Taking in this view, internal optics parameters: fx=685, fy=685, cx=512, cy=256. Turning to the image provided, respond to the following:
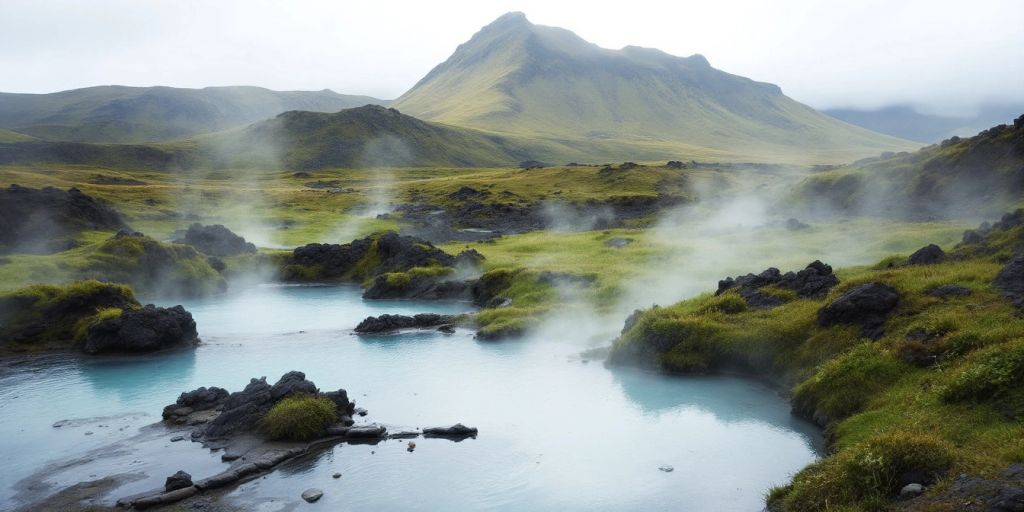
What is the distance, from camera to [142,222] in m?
128

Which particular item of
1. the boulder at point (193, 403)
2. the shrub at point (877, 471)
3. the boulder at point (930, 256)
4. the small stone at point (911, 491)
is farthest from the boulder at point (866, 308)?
the boulder at point (193, 403)

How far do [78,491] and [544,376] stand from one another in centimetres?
2529

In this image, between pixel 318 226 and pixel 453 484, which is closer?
pixel 453 484

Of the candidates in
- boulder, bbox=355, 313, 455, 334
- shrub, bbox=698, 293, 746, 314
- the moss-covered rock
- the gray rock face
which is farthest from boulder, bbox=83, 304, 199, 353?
shrub, bbox=698, 293, 746, 314

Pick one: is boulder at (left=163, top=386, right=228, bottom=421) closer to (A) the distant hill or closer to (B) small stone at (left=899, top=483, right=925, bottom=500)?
(B) small stone at (left=899, top=483, right=925, bottom=500)

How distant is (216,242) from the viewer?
98.9 m

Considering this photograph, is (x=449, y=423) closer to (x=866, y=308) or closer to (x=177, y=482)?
(x=177, y=482)

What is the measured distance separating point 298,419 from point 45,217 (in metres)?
91.3

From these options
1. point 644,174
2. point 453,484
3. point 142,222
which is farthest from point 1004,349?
point 644,174

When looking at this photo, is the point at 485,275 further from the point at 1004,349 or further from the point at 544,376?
the point at 1004,349

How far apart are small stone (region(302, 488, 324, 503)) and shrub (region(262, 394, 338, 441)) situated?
5.42 metres

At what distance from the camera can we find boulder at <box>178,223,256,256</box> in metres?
97.7

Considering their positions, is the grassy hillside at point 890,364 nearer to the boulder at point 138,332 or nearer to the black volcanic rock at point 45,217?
the boulder at point 138,332

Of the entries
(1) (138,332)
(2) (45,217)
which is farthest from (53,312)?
(2) (45,217)
